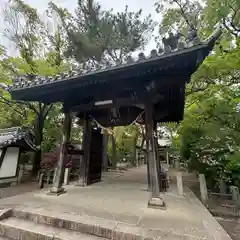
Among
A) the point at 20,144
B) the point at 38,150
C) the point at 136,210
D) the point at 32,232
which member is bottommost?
the point at 32,232

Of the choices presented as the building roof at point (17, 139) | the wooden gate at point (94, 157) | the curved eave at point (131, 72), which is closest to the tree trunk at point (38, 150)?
the building roof at point (17, 139)

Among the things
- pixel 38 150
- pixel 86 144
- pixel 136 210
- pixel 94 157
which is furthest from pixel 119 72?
pixel 38 150

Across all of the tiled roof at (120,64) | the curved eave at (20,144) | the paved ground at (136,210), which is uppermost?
the tiled roof at (120,64)

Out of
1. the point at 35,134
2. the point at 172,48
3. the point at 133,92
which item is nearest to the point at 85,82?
the point at 133,92

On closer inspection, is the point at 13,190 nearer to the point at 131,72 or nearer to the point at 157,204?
the point at 157,204

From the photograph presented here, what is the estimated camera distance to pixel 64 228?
2.84 metres

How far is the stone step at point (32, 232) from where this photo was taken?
2615 mm

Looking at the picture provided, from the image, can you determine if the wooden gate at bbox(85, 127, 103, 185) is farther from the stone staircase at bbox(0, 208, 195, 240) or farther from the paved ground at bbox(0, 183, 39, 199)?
the stone staircase at bbox(0, 208, 195, 240)

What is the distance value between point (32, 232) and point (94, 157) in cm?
369

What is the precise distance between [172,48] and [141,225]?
2.88 m

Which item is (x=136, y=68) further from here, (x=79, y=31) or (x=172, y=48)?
(x=79, y=31)

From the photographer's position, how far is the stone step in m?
2.62

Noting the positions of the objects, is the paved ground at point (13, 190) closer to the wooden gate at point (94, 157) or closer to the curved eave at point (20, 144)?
the curved eave at point (20, 144)

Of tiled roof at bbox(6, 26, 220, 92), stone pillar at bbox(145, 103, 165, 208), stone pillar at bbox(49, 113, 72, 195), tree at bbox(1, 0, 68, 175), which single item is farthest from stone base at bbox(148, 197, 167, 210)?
tree at bbox(1, 0, 68, 175)
